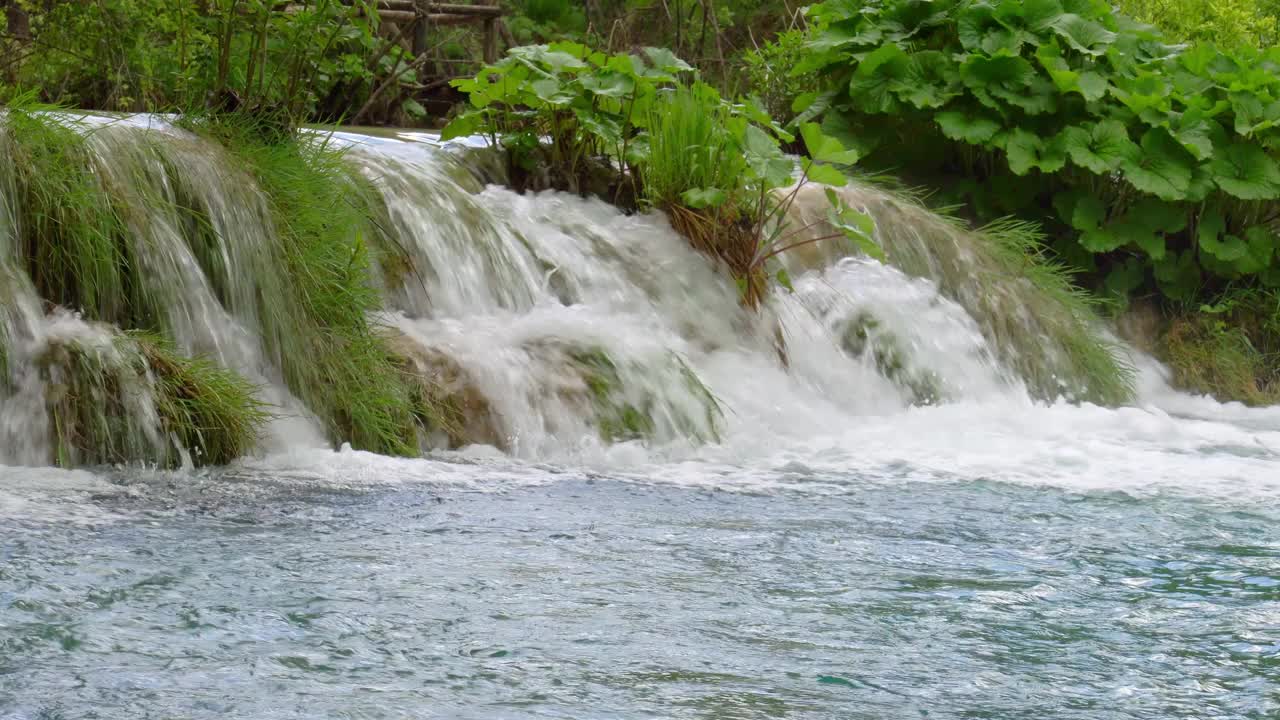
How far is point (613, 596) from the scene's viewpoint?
267cm

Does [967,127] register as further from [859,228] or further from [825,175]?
[825,175]

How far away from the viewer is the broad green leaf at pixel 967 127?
734 centimetres

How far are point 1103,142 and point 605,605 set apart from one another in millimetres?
5416

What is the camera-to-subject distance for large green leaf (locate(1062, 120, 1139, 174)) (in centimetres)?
729

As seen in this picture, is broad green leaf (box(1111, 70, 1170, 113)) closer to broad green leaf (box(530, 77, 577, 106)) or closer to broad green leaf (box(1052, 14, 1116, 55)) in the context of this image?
broad green leaf (box(1052, 14, 1116, 55))

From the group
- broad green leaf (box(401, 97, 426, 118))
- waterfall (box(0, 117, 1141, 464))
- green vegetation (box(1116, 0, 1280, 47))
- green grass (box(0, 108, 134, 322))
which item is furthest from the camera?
green vegetation (box(1116, 0, 1280, 47))

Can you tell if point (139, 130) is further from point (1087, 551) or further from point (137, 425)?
point (1087, 551)

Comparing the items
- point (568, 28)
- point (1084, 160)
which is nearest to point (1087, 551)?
point (1084, 160)

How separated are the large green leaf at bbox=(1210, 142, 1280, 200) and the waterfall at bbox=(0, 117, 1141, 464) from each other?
123 cm

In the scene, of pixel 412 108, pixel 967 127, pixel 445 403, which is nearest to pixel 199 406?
pixel 445 403

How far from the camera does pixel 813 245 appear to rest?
6.59 metres

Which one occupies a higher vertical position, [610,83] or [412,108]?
[412,108]

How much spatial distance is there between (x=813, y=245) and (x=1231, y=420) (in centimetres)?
205

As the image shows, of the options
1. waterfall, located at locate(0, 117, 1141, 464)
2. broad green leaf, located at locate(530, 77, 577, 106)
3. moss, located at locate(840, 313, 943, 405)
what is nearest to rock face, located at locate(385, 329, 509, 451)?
waterfall, located at locate(0, 117, 1141, 464)
